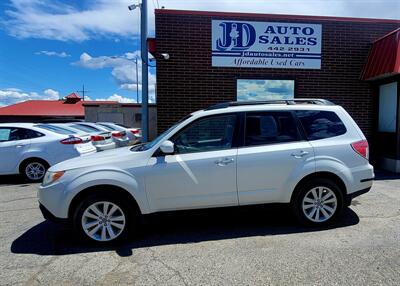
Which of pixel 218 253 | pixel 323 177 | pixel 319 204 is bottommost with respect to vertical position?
pixel 218 253

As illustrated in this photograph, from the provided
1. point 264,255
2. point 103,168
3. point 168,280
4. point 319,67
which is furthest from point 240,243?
point 319,67

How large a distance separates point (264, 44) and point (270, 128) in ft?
18.5

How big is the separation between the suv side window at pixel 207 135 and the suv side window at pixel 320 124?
1.05 meters

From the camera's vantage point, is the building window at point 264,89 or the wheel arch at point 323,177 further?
the building window at point 264,89

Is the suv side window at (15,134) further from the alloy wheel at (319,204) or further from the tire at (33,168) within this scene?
the alloy wheel at (319,204)

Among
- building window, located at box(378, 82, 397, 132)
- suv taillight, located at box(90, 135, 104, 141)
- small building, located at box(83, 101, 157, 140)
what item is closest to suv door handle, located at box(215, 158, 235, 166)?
suv taillight, located at box(90, 135, 104, 141)

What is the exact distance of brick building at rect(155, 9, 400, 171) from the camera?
380 inches

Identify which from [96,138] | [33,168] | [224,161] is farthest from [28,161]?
[224,161]

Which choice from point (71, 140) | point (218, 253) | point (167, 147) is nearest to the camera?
point (218, 253)

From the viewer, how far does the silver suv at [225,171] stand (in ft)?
14.4

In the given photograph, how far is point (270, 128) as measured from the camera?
192 inches

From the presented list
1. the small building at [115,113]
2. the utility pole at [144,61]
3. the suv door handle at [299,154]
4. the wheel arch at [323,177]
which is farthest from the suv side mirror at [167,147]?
the small building at [115,113]

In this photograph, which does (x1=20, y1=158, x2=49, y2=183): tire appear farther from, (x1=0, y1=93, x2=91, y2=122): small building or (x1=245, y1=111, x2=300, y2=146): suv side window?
(x1=0, y1=93, x2=91, y2=122): small building

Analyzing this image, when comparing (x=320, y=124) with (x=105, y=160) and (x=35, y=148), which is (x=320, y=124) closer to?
(x=105, y=160)
